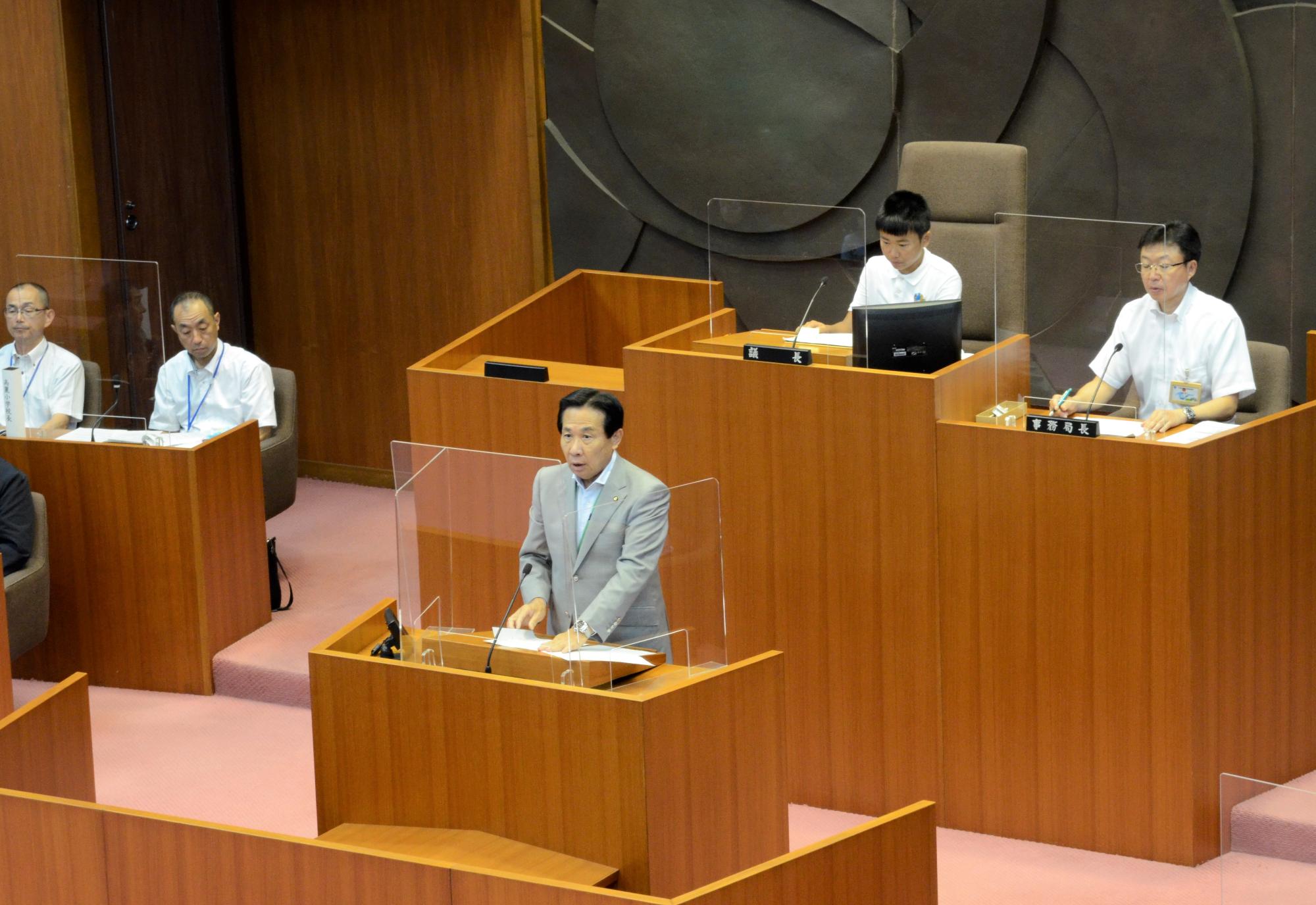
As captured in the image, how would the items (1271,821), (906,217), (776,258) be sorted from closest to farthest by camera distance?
(1271,821), (906,217), (776,258)

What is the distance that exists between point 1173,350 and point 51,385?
147 inches

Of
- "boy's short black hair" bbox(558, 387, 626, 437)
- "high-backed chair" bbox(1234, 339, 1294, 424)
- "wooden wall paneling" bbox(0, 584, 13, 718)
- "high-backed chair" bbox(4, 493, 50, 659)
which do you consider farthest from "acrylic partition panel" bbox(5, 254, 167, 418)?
"high-backed chair" bbox(1234, 339, 1294, 424)

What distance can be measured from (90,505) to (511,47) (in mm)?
2491

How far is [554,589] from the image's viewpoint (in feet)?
14.0

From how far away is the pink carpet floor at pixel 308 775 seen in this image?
4.59 metres

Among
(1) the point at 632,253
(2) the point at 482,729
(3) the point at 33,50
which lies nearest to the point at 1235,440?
(2) the point at 482,729

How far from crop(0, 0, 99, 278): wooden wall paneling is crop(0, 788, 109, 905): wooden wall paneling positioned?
153 inches

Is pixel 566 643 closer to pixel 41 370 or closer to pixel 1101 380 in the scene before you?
pixel 1101 380

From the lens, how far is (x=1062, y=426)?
4.73m

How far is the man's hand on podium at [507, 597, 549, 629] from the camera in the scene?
427 cm

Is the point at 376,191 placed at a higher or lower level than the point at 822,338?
higher

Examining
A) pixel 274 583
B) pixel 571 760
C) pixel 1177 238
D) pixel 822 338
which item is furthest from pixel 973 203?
pixel 274 583

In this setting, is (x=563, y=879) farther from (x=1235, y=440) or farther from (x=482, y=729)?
(x=1235, y=440)

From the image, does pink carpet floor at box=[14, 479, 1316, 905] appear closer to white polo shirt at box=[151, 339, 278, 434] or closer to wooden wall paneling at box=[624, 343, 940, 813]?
wooden wall paneling at box=[624, 343, 940, 813]
